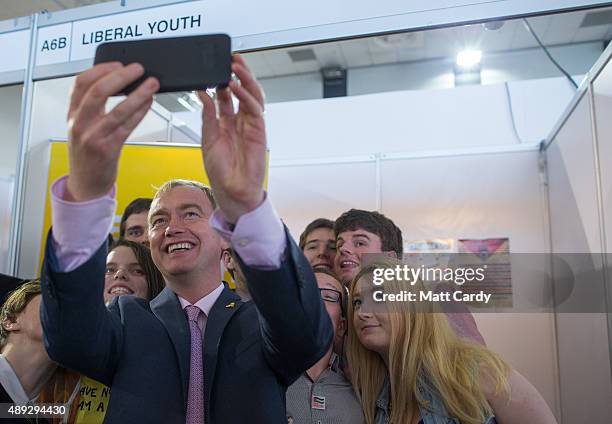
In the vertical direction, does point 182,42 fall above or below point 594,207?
below

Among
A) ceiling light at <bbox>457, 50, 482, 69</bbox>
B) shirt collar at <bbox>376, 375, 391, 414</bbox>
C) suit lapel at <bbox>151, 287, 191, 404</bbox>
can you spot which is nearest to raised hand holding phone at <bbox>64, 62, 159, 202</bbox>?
suit lapel at <bbox>151, 287, 191, 404</bbox>

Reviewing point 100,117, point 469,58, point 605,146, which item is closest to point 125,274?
point 100,117

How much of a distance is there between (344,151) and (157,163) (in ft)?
7.37

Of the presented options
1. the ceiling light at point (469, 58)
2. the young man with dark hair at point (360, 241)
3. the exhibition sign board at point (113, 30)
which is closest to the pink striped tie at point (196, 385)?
the young man with dark hair at point (360, 241)

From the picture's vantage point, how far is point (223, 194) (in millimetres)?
782

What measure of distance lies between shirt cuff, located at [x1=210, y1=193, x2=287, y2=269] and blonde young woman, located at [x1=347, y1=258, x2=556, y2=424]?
2.57 ft

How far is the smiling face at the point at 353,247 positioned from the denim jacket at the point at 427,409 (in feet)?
1.98

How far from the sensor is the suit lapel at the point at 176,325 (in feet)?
3.39

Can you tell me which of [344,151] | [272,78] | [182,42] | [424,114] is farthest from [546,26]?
[182,42]

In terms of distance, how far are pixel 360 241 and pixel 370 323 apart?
57cm

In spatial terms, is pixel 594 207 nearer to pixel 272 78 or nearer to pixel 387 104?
pixel 387 104

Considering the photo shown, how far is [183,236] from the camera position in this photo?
1.23 metres

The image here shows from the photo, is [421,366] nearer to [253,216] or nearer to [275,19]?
[253,216]

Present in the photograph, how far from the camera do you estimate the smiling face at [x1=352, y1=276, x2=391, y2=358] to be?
150 centimetres
